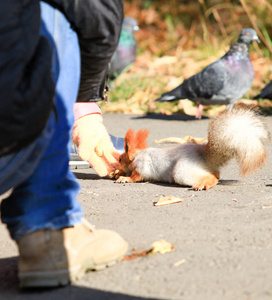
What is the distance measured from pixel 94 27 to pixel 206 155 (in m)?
1.69

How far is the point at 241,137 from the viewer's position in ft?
9.62

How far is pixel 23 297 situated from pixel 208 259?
0.62m

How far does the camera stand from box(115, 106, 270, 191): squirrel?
2.94 meters

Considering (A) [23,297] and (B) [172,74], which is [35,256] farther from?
(B) [172,74]

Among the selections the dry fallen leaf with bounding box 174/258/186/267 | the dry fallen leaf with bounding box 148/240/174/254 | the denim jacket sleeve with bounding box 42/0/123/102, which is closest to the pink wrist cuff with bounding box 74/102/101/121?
the denim jacket sleeve with bounding box 42/0/123/102

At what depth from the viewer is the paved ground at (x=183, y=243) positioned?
5.39 feet

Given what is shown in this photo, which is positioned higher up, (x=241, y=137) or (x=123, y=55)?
(x=241, y=137)

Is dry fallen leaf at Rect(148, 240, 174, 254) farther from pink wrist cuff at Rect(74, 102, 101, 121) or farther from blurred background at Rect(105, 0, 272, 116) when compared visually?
blurred background at Rect(105, 0, 272, 116)

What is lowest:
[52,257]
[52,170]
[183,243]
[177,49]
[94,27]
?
[177,49]

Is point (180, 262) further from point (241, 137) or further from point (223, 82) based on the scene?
point (223, 82)

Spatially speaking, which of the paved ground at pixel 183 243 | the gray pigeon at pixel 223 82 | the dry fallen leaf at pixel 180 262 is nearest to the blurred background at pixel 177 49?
the gray pigeon at pixel 223 82

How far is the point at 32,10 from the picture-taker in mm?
1485

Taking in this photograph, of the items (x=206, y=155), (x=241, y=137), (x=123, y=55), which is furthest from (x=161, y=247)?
(x=123, y=55)

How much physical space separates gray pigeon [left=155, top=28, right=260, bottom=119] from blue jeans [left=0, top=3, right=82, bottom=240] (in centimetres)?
409
